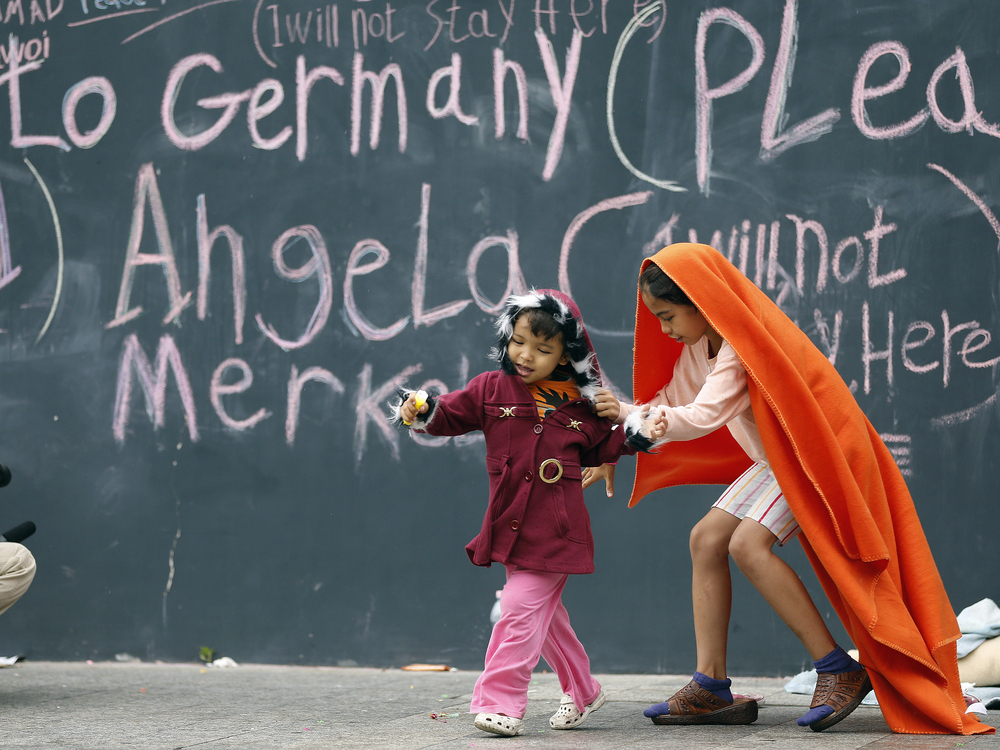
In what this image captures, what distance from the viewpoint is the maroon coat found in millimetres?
3365

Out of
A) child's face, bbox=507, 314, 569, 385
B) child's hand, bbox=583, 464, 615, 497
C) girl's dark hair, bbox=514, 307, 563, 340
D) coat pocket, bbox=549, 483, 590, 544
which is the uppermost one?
girl's dark hair, bbox=514, 307, 563, 340

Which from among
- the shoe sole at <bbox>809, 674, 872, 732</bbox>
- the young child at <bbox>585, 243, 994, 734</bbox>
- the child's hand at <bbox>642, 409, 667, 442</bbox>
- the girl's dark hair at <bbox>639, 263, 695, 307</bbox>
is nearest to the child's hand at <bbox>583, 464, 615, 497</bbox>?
the young child at <bbox>585, 243, 994, 734</bbox>

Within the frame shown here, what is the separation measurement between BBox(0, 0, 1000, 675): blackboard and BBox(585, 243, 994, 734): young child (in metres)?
1.16

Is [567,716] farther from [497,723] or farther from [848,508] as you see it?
[848,508]

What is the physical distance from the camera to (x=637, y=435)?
3.18 meters

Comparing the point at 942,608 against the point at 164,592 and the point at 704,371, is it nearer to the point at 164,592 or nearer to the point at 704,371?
the point at 704,371

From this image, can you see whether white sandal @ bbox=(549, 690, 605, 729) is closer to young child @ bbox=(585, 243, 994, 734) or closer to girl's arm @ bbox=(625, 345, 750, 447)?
young child @ bbox=(585, 243, 994, 734)

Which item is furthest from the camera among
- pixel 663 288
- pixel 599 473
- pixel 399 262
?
pixel 399 262

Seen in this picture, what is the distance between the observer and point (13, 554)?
3.96m

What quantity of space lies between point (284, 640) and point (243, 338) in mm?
1330

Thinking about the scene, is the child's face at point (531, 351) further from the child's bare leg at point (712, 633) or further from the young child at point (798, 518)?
the child's bare leg at point (712, 633)

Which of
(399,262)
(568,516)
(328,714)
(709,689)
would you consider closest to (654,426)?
(568,516)

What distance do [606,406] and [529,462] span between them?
Answer: 0.97ft

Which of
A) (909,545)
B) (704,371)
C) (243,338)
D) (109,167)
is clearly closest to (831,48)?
(704,371)
